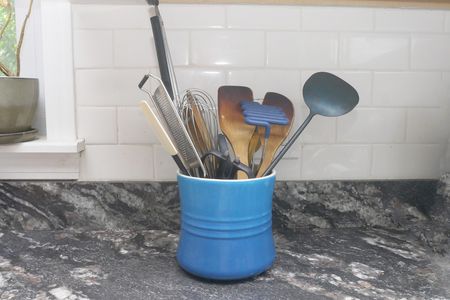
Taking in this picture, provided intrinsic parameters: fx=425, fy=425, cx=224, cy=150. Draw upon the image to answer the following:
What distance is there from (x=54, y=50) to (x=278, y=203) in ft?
1.63

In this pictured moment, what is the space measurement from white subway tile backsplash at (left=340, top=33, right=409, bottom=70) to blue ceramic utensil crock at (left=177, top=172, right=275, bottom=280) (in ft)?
1.07

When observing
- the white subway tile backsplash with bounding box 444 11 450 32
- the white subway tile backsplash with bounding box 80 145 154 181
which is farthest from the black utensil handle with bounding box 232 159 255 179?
the white subway tile backsplash with bounding box 444 11 450 32

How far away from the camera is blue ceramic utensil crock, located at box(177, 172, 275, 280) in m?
0.58

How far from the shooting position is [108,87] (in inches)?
30.7

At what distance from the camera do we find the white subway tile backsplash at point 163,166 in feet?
2.60

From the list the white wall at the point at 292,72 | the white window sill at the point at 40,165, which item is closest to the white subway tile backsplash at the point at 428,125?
the white wall at the point at 292,72

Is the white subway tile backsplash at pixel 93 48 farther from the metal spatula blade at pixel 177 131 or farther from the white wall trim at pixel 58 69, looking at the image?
the metal spatula blade at pixel 177 131

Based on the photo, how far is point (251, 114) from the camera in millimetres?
576

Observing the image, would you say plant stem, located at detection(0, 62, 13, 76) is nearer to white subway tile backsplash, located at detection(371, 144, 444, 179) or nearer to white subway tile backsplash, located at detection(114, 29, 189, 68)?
white subway tile backsplash, located at detection(114, 29, 189, 68)

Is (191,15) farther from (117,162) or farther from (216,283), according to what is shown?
(216,283)

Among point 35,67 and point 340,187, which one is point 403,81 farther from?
point 35,67

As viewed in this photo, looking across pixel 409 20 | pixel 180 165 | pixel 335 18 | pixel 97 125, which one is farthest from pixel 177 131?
pixel 409 20

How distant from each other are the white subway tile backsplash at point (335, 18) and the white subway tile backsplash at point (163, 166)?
0.35 m

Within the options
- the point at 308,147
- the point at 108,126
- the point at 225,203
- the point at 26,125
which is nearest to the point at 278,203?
the point at 308,147
